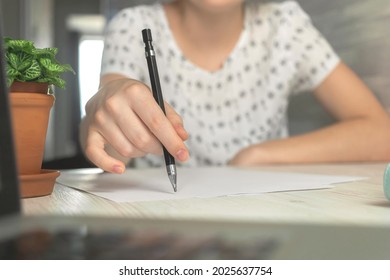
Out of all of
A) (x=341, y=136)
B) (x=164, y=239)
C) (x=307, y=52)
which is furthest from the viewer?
(x=307, y=52)

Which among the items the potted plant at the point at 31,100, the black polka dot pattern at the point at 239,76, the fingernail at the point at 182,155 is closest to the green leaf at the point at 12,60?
the potted plant at the point at 31,100

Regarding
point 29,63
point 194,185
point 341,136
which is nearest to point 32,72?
point 29,63

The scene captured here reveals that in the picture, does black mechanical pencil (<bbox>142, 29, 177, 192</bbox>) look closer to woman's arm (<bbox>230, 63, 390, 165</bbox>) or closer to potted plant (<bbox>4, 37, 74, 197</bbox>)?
Result: potted plant (<bbox>4, 37, 74, 197</bbox>)

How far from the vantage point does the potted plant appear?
10.9 inches

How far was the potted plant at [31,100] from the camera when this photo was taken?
0.28 meters

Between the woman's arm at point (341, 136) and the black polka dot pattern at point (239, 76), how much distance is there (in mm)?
40

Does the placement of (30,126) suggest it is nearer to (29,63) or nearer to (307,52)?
(29,63)

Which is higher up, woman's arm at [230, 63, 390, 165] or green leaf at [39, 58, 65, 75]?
green leaf at [39, 58, 65, 75]

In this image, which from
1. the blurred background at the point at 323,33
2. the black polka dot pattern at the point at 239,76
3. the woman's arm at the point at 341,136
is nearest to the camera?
the woman's arm at the point at 341,136

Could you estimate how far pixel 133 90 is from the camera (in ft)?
1.10

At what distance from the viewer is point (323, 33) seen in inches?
37.1

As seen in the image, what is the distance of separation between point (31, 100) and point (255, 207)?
5.3 inches

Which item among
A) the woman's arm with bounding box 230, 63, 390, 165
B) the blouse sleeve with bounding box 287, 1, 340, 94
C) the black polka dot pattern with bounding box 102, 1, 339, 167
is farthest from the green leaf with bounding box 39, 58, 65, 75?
the blouse sleeve with bounding box 287, 1, 340, 94

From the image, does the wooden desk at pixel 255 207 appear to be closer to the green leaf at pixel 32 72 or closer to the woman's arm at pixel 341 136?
the green leaf at pixel 32 72
